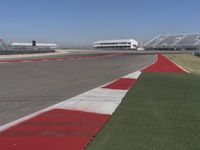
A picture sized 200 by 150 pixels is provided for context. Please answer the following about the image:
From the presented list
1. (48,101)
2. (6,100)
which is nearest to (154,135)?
(48,101)

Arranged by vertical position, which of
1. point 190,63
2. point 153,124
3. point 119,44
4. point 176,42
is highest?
point 176,42

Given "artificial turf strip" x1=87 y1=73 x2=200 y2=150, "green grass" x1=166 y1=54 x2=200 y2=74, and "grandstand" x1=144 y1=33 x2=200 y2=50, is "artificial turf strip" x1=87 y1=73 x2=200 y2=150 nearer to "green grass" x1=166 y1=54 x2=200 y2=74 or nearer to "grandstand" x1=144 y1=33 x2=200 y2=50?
"green grass" x1=166 y1=54 x2=200 y2=74

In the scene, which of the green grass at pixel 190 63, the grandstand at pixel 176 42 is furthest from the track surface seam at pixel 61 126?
the grandstand at pixel 176 42

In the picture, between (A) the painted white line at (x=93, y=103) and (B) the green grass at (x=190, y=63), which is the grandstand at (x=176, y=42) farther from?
(A) the painted white line at (x=93, y=103)

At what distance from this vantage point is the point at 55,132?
5.04 m

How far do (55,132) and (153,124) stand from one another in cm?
167

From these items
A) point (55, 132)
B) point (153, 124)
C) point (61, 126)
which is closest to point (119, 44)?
point (153, 124)

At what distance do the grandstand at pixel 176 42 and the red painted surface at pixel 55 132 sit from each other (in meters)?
124

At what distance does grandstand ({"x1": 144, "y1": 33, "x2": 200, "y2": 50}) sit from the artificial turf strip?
12144 centimetres

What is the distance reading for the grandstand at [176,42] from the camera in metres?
132

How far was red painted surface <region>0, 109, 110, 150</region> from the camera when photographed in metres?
4.37

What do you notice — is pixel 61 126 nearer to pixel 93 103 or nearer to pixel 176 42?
pixel 93 103

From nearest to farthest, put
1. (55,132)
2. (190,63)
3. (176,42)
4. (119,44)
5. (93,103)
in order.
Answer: (55,132) → (93,103) → (190,63) → (176,42) → (119,44)

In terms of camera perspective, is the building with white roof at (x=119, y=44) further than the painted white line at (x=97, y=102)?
Yes
